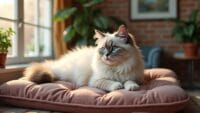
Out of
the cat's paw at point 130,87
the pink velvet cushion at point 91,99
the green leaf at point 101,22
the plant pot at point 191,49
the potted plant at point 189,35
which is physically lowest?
the pink velvet cushion at point 91,99

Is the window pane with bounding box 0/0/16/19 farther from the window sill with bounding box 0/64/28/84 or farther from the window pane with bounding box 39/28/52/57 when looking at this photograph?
the window pane with bounding box 39/28/52/57

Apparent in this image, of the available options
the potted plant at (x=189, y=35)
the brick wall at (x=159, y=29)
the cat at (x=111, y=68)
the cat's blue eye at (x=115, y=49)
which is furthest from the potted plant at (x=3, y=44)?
the brick wall at (x=159, y=29)

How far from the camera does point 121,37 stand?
6.73 feet

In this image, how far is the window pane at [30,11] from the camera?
3250 mm

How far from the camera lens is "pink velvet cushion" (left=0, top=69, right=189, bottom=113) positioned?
67.0 inches

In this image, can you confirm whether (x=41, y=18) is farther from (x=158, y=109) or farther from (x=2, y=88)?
(x=158, y=109)

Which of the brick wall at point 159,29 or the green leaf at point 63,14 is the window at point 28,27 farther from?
the brick wall at point 159,29

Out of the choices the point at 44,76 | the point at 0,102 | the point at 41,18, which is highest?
the point at 41,18

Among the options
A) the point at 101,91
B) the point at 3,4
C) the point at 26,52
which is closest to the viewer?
the point at 101,91

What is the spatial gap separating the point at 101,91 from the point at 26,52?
163cm

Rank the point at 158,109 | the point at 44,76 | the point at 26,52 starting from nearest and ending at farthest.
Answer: the point at 158,109
the point at 44,76
the point at 26,52

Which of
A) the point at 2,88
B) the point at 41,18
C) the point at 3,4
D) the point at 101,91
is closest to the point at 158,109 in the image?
the point at 101,91

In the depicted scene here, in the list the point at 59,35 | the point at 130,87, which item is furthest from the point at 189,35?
the point at 130,87

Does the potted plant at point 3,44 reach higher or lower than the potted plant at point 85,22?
lower
